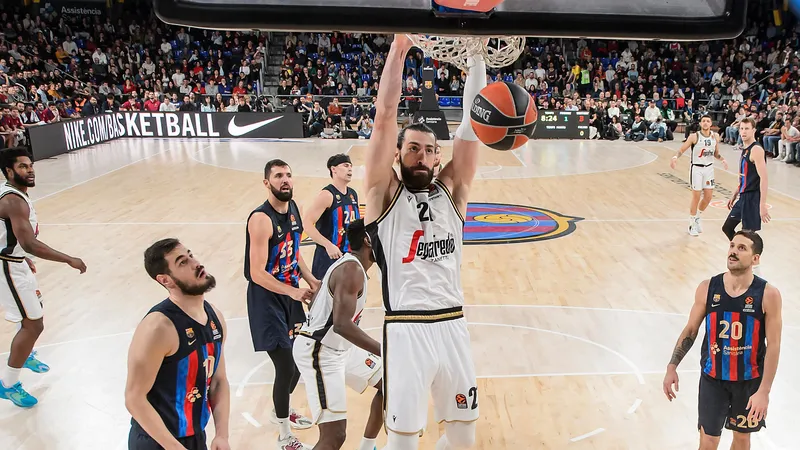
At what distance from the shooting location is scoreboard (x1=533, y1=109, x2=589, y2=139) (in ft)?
72.9

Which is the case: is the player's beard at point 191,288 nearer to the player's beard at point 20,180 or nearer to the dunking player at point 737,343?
the dunking player at point 737,343

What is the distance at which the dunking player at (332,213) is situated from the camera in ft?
18.4

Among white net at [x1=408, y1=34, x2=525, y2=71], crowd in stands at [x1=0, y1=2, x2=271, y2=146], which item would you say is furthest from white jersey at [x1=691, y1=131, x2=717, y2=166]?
crowd in stands at [x1=0, y1=2, x2=271, y2=146]

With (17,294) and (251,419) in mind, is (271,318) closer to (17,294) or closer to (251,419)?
(251,419)

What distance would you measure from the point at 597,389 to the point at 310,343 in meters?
2.52

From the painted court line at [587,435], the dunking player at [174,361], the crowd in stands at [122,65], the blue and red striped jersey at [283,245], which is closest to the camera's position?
the dunking player at [174,361]

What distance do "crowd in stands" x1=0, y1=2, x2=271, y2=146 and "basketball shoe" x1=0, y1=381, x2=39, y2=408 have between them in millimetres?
15994

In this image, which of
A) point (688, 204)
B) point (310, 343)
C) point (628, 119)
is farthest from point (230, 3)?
point (628, 119)

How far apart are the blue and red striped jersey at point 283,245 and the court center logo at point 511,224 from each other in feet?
15.2

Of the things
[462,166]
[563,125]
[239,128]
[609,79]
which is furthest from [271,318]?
[609,79]

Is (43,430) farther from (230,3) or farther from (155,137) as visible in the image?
(155,137)

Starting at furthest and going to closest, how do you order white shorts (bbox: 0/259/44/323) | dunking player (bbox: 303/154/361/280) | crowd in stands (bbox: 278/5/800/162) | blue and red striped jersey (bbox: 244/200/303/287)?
crowd in stands (bbox: 278/5/800/162)
dunking player (bbox: 303/154/361/280)
white shorts (bbox: 0/259/44/323)
blue and red striped jersey (bbox: 244/200/303/287)

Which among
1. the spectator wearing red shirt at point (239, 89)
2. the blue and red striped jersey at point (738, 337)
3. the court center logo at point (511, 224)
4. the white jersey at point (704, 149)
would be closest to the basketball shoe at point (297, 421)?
the blue and red striped jersey at point (738, 337)

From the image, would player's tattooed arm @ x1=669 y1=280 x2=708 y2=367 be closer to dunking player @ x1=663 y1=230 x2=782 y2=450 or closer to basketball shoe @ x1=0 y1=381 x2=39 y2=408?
dunking player @ x1=663 y1=230 x2=782 y2=450
